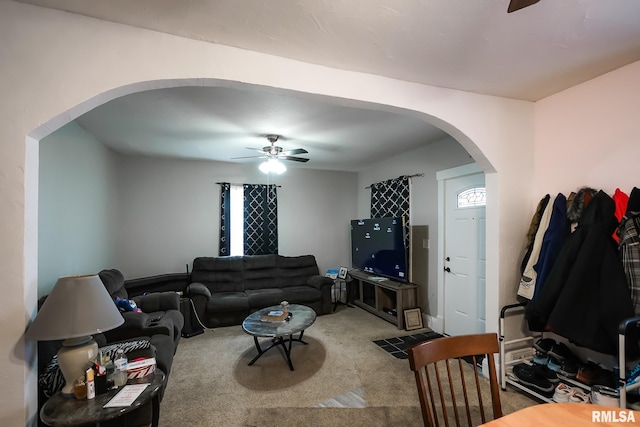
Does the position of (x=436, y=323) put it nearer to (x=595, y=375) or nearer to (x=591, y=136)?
(x=595, y=375)

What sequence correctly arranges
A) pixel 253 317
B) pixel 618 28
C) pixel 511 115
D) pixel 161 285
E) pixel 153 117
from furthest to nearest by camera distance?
pixel 161 285
pixel 253 317
pixel 153 117
pixel 511 115
pixel 618 28

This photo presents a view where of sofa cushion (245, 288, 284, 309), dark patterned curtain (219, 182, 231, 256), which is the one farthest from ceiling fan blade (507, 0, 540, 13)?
dark patterned curtain (219, 182, 231, 256)

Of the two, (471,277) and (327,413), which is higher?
(471,277)

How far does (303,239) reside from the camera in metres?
5.57

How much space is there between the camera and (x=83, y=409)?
55.5 inches

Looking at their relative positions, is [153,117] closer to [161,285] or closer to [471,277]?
[161,285]

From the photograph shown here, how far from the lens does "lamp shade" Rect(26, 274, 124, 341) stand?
1376 millimetres

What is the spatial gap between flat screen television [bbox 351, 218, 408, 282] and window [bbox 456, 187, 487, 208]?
87 centimetres

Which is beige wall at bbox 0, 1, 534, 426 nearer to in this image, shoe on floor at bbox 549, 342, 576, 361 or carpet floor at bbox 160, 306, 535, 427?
carpet floor at bbox 160, 306, 535, 427

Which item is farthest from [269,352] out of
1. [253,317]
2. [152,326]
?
[152,326]

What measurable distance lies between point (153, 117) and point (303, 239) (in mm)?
3311

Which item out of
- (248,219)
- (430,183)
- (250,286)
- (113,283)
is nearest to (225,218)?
(248,219)

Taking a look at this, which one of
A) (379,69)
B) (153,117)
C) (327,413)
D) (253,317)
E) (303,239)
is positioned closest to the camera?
(379,69)

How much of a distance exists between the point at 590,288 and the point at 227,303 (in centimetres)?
381
